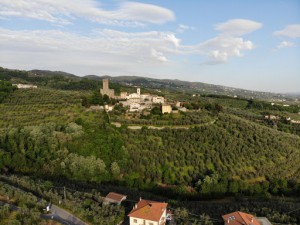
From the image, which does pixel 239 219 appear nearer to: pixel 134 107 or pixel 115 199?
pixel 115 199

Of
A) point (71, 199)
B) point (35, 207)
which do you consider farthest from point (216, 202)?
point (35, 207)

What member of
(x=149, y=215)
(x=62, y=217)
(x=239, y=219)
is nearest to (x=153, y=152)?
(x=149, y=215)

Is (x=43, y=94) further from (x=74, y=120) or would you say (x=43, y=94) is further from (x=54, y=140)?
(x=54, y=140)

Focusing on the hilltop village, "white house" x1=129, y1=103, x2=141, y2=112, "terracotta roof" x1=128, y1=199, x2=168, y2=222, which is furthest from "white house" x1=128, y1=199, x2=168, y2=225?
"white house" x1=129, y1=103, x2=141, y2=112

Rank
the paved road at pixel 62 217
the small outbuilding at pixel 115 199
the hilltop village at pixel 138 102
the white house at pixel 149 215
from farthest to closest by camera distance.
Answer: the hilltop village at pixel 138 102 → the small outbuilding at pixel 115 199 → the white house at pixel 149 215 → the paved road at pixel 62 217

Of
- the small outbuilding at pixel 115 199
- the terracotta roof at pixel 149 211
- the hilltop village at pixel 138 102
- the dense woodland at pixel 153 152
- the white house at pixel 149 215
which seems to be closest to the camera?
the white house at pixel 149 215

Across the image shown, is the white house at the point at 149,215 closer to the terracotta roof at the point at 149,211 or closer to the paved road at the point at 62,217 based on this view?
the terracotta roof at the point at 149,211

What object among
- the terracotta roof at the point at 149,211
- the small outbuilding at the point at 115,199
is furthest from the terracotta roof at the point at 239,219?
the small outbuilding at the point at 115,199
